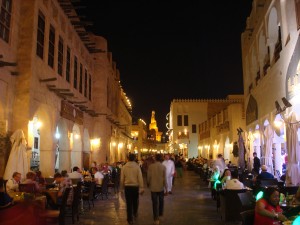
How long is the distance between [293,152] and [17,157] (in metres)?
8.51

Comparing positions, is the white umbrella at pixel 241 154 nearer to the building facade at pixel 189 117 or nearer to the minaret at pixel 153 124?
the building facade at pixel 189 117

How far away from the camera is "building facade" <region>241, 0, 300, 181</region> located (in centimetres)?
1255

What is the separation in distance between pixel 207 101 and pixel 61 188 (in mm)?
59486

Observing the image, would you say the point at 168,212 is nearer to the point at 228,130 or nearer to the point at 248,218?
the point at 248,218

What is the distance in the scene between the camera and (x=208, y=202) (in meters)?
13.4

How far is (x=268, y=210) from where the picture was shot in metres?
5.61

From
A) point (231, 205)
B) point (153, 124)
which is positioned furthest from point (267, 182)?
point (153, 124)

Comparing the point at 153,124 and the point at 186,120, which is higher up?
the point at 153,124

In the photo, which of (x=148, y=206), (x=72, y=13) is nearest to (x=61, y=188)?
(x=148, y=206)

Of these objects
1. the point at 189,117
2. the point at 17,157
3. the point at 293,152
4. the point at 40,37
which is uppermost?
the point at 189,117

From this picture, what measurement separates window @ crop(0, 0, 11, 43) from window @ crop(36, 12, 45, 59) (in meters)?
2.25

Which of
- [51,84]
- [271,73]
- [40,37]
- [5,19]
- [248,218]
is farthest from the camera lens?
[271,73]

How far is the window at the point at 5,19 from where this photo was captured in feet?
37.2

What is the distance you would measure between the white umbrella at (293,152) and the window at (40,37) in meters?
9.64
